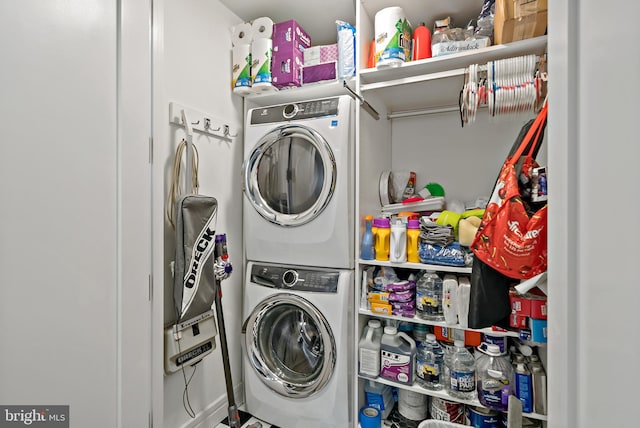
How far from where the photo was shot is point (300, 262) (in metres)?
1.72

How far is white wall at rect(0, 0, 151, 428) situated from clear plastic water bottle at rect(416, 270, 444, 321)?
1.30 metres

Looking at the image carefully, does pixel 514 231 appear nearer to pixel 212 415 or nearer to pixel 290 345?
pixel 290 345

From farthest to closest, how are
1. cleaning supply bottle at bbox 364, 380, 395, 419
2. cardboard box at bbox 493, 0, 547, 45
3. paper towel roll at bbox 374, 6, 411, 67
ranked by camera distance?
cleaning supply bottle at bbox 364, 380, 395, 419 < paper towel roll at bbox 374, 6, 411, 67 < cardboard box at bbox 493, 0, 547, 45

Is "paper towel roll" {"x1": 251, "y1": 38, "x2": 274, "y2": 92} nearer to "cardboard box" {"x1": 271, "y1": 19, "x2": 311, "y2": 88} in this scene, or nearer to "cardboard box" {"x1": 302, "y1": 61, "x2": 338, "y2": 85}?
"cardboard box" {"x1": 271, "y1": 19, "x2": 311, "y2": 88}

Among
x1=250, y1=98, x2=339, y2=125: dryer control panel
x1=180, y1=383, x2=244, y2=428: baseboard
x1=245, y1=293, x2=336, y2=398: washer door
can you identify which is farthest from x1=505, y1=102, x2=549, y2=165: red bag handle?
x1=180, y1=383, x2=244, y2=428: baseboard

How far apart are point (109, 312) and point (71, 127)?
2.11ft

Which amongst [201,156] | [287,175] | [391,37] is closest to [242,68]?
[201,156]

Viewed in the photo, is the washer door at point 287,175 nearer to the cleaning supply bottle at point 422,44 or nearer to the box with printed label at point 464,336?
the cleaning supply bottle at point 422,44

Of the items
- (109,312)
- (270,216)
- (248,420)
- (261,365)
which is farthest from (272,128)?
(248,420)

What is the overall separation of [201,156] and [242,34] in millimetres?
863

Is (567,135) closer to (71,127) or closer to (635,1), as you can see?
(635,1)

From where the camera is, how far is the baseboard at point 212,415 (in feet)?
5.52

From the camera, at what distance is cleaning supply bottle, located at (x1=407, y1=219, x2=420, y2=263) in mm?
1577

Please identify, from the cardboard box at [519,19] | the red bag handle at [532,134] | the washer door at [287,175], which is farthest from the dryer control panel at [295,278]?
the cardboard box at [519,19]
